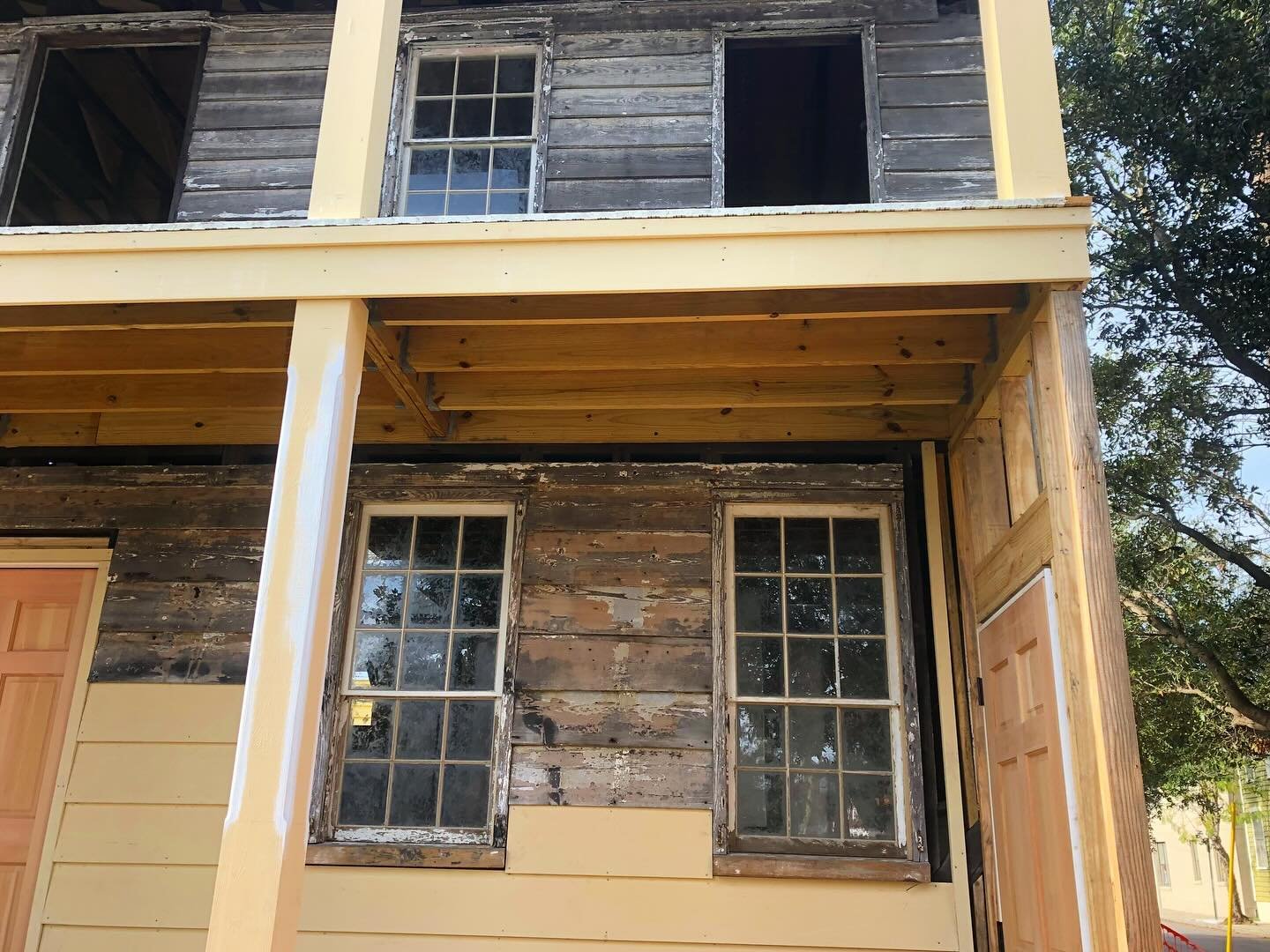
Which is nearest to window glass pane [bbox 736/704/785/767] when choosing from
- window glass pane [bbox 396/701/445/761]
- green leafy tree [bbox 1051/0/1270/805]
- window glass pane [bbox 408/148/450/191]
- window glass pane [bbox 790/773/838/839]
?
window glass pane [bbox 790/773/838/839]

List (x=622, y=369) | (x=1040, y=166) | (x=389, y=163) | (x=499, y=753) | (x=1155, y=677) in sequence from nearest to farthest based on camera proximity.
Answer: (x=1040, y=166) → (x=622, y=369) → (x=499, y=753) → (x=389, y=163) → (x=1155, y=677)

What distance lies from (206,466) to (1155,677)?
37.7 ft

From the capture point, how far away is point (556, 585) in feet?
15.8

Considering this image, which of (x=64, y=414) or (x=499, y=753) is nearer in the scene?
(x=499, y=753)

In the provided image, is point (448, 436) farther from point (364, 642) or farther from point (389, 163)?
point (389, 163)

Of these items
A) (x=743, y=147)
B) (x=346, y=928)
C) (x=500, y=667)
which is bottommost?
(x=346, y=928)

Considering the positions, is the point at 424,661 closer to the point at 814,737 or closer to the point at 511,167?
the point at 814,737

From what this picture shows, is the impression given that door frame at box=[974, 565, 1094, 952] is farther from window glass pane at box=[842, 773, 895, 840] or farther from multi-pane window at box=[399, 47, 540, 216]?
multi-pane window at box=[399, 47, 540, 216]

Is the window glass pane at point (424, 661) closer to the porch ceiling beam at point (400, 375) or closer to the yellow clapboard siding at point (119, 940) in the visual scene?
the porch ceiling beam at point (400, 375)

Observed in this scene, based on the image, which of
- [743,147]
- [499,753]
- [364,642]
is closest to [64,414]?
[364,642]

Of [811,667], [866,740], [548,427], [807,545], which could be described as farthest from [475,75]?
[866,740]

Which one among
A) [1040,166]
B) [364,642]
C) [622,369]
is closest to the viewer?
[1040,166]

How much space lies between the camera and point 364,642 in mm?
4922

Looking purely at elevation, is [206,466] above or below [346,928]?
above
